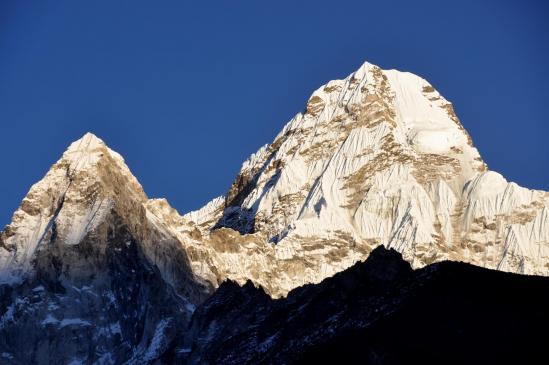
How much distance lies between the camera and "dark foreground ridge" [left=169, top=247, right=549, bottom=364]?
148 metres

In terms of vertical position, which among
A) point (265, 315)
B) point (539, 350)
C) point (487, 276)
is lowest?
point (539, 350)

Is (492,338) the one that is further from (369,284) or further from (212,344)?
(212,344)

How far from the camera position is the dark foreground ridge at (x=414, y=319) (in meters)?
148

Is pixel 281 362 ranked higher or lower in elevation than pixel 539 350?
higher

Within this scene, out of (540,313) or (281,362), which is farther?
(281,362)

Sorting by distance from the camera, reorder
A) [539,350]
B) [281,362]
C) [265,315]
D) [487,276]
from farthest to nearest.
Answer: [265,315] < [281,362] < [487,276] < [539,350]

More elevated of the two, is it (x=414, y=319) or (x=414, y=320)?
(x=414, y=319)

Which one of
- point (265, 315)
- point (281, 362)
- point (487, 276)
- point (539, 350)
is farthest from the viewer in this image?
point (265, 315)

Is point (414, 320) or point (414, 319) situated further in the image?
point (414, 319)

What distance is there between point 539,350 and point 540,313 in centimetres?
526

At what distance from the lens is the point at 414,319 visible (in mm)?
154750

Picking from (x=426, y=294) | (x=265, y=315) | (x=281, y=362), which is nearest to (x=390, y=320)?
(x=426, y=294)

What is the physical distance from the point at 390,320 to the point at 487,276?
264 inches

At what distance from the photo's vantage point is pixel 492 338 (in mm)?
148500
